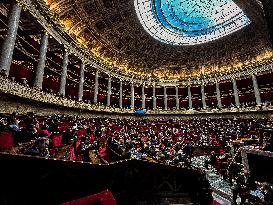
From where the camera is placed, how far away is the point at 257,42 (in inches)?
913

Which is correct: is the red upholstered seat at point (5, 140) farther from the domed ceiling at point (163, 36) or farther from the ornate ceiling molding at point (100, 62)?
the domed ceiling at point (163, 36)

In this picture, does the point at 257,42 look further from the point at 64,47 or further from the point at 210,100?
the point at 64,47

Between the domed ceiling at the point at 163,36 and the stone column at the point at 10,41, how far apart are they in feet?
18.4

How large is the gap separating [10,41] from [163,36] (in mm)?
18678

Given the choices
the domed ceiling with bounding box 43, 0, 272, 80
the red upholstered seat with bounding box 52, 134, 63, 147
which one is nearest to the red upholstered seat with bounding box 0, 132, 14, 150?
the red upholstered seat with bounding box 52, 134, 63, 147

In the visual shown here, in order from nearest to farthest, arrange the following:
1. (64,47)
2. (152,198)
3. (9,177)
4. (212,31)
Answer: (9,177) → (152,198) → (64,47) → (212,31)

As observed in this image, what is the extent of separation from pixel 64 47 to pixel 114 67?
9587 millimetres

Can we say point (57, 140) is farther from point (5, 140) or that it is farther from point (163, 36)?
point (163, 36)

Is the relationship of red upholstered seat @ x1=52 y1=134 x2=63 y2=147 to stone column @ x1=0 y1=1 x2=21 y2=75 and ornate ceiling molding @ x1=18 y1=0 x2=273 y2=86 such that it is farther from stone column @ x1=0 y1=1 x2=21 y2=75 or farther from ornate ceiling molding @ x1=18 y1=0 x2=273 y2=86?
ornate ceiling molding @ x1=18 y1=0 x2=273 y2=86

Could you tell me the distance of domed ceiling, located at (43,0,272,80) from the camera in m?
19.6

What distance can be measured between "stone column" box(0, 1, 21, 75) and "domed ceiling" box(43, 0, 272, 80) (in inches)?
220

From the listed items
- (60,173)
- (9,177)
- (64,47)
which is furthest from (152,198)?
(64,47)

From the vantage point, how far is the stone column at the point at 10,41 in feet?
33.5

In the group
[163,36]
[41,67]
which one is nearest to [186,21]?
[163,36]
